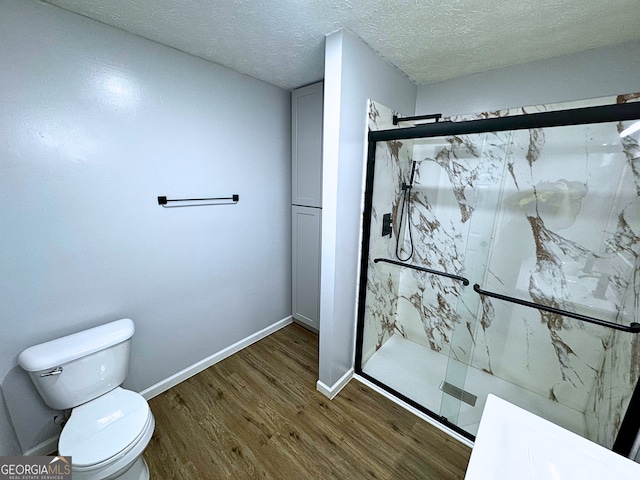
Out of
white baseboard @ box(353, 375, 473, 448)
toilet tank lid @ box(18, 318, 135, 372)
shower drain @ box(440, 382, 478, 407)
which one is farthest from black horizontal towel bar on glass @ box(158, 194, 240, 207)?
shower drain @ box(440, 382, 478, 407)

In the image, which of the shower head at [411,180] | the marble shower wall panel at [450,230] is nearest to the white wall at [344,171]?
the shower head at [411,180]

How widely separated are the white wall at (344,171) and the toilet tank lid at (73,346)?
3.96 feet

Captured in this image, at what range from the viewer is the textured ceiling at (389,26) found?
118cm

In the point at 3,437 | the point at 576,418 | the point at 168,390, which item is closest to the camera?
the point at 3,437

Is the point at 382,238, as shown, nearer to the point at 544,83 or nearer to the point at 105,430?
the point at 544,83

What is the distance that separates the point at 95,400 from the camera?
4.41 feet

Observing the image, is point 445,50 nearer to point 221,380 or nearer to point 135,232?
point 135,232

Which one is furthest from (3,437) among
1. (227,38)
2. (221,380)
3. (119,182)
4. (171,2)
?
(227,38)

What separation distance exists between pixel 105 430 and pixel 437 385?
6.77ft

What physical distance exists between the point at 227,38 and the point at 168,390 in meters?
2.37

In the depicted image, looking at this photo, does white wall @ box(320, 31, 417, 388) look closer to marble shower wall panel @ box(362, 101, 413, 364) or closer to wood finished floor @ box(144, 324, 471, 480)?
marble shower wall panel @ box(362, 101, 413, 364)

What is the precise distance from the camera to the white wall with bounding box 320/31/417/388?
4.85 feet

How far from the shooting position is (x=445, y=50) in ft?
5.13

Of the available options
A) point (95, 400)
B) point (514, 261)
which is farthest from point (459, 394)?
point (95, 400)
